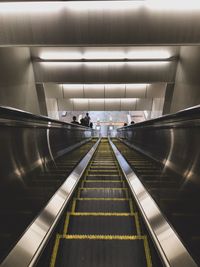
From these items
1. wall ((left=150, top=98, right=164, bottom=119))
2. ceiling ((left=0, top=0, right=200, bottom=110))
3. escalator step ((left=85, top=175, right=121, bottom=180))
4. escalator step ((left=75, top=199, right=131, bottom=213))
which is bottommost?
escalator step ((left=75, top=199, right=131, bottom=213))

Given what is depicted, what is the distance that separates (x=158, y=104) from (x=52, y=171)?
12.9 meters

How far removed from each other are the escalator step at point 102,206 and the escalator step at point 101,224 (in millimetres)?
367

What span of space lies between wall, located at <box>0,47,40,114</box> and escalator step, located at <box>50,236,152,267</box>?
23.4 feet

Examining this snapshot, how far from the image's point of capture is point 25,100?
9.98 meters

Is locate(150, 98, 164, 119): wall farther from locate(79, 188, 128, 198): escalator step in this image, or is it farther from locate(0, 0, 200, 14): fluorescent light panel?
locate(79, 188, 128, 198): escalator step

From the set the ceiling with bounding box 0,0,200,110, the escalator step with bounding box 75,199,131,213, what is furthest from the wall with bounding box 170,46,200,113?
the escalator step with bounding box 75,199,131,213

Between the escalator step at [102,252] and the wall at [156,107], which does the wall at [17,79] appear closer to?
the escalator step at [102,252]

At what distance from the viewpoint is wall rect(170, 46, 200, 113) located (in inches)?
337

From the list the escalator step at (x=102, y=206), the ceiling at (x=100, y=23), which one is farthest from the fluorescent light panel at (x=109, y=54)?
the escalator step at (x=102, y=206)

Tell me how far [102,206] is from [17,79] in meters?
7.99

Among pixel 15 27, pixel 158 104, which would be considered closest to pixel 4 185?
pixel 15 27

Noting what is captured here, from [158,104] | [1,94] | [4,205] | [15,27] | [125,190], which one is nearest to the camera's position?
[4,205]

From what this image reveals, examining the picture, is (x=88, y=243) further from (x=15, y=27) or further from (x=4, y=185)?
(x=15, y=27)

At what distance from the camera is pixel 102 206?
2803mm
